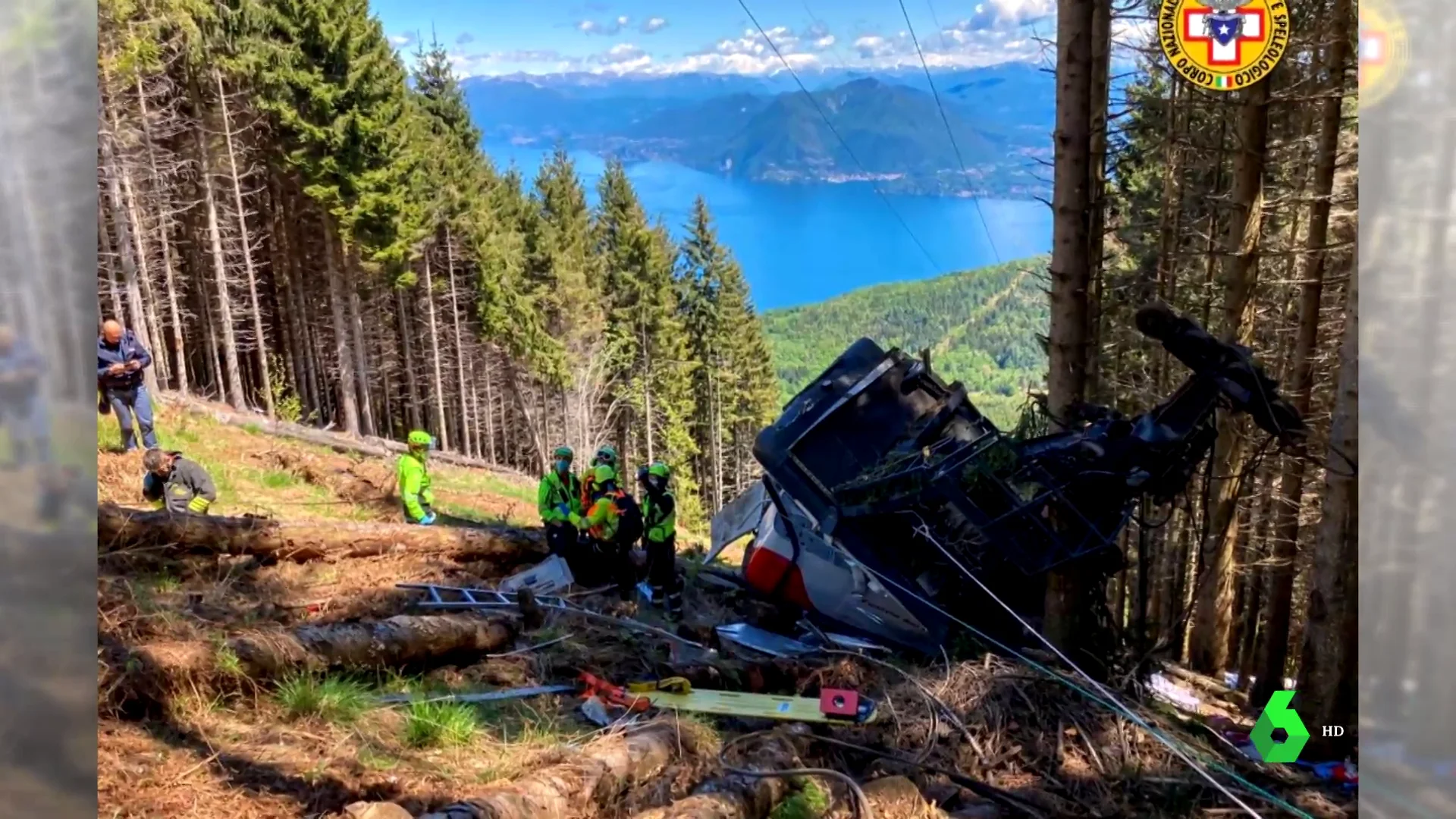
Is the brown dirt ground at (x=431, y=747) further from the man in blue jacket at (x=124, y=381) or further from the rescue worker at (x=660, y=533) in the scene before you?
the man in blue jacket at (x=124, y=381)

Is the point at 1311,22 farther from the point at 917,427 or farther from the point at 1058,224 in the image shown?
the point at 917,427

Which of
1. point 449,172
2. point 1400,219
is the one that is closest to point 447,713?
point 1400,219

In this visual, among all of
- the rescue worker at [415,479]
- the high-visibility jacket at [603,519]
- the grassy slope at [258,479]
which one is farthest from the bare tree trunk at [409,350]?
the high-visibility jacket at [603,519]

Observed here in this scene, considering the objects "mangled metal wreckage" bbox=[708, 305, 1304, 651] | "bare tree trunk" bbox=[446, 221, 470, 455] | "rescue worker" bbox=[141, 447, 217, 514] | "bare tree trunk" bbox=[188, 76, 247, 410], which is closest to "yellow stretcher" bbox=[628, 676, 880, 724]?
"mangled metal wreckage" bbox=[708, 305, 1304, 651]

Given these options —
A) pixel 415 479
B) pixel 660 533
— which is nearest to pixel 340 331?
pixel 415 479

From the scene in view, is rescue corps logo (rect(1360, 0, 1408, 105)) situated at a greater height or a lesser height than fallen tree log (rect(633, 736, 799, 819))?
greater

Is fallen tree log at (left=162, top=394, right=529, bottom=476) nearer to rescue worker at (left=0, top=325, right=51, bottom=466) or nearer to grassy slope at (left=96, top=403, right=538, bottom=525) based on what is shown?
grassy slope at (left=96, top=403, right=538, bottom=525)

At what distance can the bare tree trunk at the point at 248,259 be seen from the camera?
57.8ft

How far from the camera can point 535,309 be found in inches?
1117

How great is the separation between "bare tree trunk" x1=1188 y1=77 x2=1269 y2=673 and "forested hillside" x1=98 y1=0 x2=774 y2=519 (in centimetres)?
889

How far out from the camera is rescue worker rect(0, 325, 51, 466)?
1832 mm

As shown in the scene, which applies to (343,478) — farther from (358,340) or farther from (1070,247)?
(358,340)

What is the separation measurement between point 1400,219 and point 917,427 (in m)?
4.44

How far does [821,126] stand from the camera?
17.4 m
